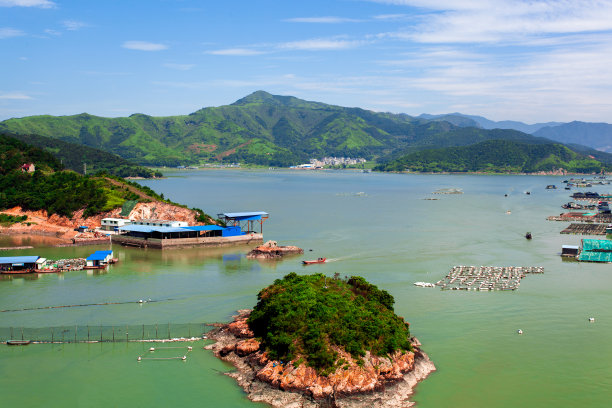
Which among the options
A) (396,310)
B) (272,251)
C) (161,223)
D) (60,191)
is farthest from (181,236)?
(396,310)

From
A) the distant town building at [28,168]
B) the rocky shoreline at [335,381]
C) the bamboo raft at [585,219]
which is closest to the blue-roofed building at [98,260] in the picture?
the rocky shoreline at [335,381]

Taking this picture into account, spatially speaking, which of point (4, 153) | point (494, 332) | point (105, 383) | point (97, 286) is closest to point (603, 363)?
point (494, 332)

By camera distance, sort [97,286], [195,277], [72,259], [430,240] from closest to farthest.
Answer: [97,286]
[195,277]
[72,259]
[430,240]

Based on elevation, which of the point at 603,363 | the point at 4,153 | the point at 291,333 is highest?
the point at 4,153

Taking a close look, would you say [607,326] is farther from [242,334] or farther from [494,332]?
[242,334]

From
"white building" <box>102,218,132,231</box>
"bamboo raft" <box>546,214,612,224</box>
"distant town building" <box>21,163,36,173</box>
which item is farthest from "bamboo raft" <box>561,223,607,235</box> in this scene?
"distant town building" <box>21,163,36,173</box>

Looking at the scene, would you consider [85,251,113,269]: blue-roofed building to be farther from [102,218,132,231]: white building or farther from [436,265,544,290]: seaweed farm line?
[436,265,544,290]: seaweed farm line
